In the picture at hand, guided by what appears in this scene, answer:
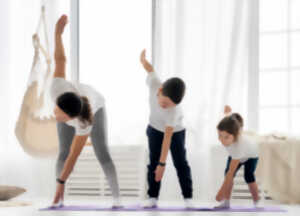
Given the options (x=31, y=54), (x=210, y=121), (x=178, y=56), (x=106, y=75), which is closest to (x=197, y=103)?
(x=210, y=121)

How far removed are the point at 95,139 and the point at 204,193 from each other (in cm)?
131

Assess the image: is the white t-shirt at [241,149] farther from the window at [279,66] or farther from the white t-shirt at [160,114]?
the window at [279,66]

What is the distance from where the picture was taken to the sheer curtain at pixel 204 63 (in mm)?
3338

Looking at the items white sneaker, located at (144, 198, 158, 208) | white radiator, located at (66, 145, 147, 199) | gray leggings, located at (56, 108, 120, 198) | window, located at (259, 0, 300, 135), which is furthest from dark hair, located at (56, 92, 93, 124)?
window, located at (259, 0, 300, 135)

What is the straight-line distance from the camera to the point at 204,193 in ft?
10.8

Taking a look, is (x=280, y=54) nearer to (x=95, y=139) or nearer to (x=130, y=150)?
(x=130, y=150)

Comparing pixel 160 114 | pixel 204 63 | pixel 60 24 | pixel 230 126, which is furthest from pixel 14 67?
pixel 230 126

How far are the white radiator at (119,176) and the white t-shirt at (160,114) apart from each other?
43.4 inches

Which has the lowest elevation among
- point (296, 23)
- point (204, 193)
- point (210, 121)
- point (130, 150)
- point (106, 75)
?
point (204, 193)

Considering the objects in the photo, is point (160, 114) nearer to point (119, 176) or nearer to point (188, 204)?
point (188, 204)

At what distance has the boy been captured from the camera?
226 cm

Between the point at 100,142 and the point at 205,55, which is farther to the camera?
the point at 205,55

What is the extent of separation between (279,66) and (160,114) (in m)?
1.52

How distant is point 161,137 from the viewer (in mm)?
2326
